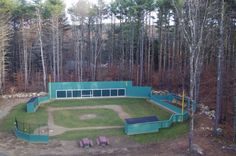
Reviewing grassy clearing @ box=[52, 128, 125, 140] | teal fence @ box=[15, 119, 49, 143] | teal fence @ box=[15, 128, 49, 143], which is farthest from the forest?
teal fence @ box=[15, 128, 49, 143]

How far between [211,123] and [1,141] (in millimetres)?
13988

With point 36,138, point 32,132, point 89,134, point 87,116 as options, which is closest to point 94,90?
point 87,116

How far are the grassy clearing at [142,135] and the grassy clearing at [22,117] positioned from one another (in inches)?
161

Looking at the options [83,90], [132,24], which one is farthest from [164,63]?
[83,90]

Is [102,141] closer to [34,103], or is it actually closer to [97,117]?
[97,117]

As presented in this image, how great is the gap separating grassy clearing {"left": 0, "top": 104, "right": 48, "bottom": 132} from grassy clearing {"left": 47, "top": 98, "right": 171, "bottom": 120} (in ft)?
10.3

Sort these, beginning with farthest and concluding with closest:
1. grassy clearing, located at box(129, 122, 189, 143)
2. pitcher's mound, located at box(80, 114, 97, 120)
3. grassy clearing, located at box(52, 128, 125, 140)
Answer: pitcher's mound, located at box(80, 114, 97, 120) → grassy clearing, located at box(52, 128, 125, 140) → grassy clearing, located at box(129, 122, 189, 143)

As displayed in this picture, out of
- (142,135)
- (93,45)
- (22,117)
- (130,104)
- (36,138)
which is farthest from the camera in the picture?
(93,45)

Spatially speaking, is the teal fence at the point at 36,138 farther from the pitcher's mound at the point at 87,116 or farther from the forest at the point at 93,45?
the forest at the point at 93,45

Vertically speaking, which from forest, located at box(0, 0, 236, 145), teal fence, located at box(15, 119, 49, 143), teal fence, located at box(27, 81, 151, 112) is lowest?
teal fence, located at box(15, 119, 49, 143)

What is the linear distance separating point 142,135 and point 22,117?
10628 mm

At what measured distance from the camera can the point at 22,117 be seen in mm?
24562

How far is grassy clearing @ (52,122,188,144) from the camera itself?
19.1 meters

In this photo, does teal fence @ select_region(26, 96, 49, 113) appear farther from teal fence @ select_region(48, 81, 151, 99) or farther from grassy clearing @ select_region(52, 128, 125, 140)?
grassy clearing @ select_region(52, 128, 125, 140)
